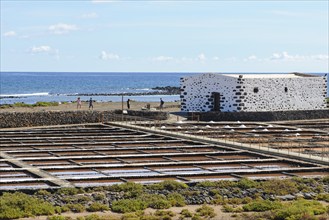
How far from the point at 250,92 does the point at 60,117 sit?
11.7m

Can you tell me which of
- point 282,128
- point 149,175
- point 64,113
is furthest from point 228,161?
point 64,113

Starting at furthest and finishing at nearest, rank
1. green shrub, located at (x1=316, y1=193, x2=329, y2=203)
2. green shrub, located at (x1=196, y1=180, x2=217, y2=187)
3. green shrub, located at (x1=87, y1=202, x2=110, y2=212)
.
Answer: green shrub, located at (x1=196, y1=180, x2=217, y2=187), green shrub, located at (x1=316, y1=193, x2=329, y2=203), green shrub, located at (x1=87, y1=202, x2=110, y2=212)

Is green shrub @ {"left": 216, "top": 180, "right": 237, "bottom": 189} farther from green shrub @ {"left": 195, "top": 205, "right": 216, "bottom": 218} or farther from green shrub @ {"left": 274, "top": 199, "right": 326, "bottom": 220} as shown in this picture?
green shrub @ {"left": 195, "top": 205, "right": 216, "bottom": 218}

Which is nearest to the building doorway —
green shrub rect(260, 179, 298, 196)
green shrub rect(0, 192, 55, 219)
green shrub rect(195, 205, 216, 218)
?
green shrub rect(260, 179, 298, 196)

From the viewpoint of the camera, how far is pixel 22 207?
17734mm

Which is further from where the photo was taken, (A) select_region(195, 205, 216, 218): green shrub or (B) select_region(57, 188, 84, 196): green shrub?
(B) select_region(57, 188, 84, 196): green shrub

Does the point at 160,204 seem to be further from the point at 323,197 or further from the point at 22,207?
the point at 323,197

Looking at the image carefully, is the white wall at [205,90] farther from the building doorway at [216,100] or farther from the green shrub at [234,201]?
the green shrub at [234,201]

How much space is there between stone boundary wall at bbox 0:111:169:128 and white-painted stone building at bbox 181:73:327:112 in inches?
156

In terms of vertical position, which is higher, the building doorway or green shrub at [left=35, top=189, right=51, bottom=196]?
the building doorway

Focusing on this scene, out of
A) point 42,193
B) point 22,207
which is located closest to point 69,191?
point 42,193

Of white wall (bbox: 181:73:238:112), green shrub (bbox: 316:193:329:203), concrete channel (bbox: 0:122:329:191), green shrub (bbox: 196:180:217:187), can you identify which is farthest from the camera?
white wall (bbox: 181:73:238:112)

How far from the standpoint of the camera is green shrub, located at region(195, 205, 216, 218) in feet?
57.4

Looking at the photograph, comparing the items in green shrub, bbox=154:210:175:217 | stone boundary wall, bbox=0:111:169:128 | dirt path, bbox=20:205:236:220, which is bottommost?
dirt path, bbox=20:205:236:220
